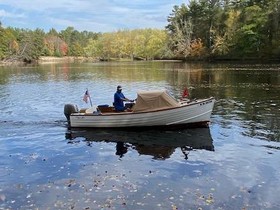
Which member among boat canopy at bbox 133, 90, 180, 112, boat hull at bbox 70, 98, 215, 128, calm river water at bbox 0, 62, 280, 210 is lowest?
calm river water at bbox 0, 62, 280, 210

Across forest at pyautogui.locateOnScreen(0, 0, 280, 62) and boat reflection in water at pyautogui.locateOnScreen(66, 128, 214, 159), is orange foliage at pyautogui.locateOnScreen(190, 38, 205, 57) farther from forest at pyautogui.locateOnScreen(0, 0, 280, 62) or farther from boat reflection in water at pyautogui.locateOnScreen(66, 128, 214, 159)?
boat reflection in water at pyautogui.locateOnScreen(66, 128, 214, 159)

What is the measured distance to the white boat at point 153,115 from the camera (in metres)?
24.7

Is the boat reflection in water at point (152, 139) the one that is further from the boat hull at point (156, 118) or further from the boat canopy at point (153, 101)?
the boat canopy at point (153, 101)

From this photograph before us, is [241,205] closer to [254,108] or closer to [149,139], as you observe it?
[149,139]

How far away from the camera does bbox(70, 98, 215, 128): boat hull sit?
24.7 metres

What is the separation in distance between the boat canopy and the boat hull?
352mm

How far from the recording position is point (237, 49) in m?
117

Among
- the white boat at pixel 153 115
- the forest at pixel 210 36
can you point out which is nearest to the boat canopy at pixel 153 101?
the white boat at pixel 153 115

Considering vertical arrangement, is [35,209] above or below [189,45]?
below

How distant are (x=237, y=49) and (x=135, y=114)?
324 ft

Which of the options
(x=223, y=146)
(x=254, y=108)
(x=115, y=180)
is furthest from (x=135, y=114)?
(x=254, y=108)

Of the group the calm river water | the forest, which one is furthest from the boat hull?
the forest

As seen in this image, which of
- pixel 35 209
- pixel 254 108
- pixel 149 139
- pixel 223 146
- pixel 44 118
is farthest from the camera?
pixel 254 108

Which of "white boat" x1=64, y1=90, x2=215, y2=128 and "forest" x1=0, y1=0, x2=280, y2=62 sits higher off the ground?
"forest" x1=0, y1=0, x2=280, y2=62
